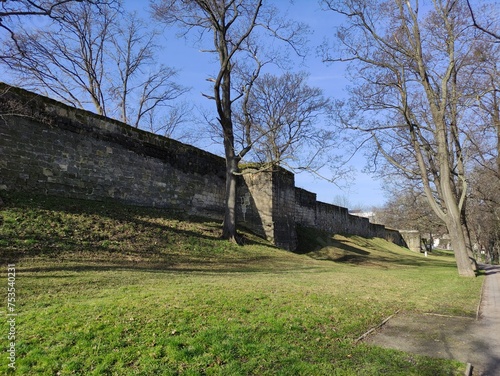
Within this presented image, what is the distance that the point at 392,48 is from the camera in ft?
43.3

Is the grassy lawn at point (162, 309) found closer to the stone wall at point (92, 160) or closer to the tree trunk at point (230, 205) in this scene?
the stone wall at point (92, 160)

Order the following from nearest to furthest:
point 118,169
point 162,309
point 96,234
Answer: point 162,309
point 96,234
point 118,169

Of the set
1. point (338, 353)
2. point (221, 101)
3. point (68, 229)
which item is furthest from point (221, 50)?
point (338, 353)

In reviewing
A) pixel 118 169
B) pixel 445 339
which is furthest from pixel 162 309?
pixel 118 169

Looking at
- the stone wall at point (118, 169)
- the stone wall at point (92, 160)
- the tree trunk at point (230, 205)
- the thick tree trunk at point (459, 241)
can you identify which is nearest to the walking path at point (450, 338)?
the thick tree trunk at point (459, 241)

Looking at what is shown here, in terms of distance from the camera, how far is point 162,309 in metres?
4.73

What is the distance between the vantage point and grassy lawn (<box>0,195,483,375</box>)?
11.3 feet

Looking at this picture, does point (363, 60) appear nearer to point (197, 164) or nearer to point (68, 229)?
point (197, 164)

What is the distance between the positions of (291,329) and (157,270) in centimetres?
495

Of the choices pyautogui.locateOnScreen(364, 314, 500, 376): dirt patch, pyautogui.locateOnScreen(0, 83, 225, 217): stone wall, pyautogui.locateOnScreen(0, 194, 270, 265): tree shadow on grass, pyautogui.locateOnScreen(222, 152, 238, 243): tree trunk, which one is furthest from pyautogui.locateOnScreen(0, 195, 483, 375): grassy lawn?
pyautogui.locateOnScreen(222, 152, 238, 243): tree trunk

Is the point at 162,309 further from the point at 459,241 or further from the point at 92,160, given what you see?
the point at 459,241

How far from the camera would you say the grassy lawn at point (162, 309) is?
3.46 meters

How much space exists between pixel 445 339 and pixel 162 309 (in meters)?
3.68

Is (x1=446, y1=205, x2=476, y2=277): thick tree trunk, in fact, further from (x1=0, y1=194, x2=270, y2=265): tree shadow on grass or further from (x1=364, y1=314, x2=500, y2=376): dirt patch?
(x1=0, y1=194, x2=270, y2=265): tree shadow on grass
